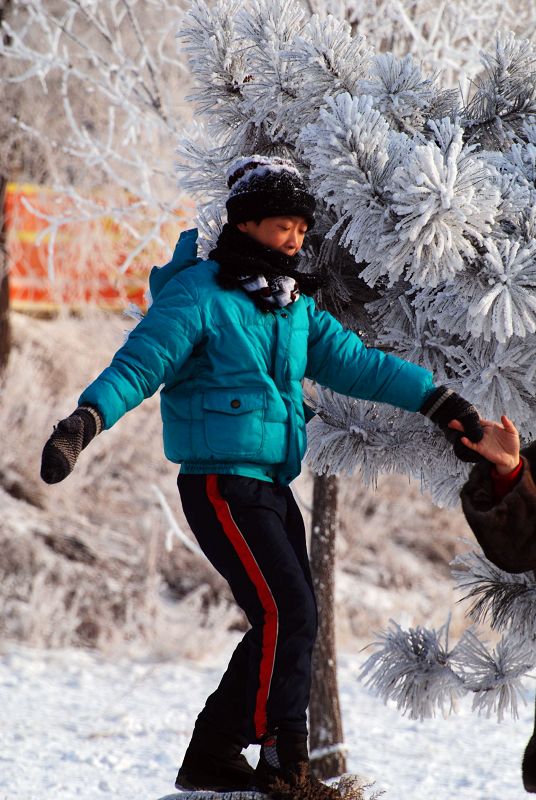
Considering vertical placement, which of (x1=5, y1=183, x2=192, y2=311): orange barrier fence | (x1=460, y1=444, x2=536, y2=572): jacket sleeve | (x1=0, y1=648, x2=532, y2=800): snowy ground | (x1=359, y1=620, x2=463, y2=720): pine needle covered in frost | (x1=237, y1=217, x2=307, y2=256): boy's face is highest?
(x1=5, y1=183, x2=192, y2=311): orange barrier fence

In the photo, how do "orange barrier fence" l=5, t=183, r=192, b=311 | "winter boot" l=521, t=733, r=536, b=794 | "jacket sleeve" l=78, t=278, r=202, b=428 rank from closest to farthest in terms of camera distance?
"winter boot" l=521, t=733, r=536, b=794 < "jacket sleeve" l=78, t=278, r=202, b=428 < "orange barrier fence" l=5, t=183, r=192, b=311

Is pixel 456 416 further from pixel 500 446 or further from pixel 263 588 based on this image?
pixel 263 588

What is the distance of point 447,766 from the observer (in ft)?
15.4

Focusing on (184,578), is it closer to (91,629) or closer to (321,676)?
(91,629)

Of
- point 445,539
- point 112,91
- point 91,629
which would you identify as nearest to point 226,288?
point 112,91

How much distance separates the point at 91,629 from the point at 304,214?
474cm

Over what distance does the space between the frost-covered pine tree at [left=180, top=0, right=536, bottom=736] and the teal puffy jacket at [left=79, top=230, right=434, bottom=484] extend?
0.73 ft

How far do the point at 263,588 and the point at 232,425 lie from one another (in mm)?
411

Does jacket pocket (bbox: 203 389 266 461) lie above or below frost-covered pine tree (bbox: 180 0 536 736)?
below

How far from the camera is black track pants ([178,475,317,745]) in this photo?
2340mm

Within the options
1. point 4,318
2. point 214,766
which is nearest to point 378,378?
point 214,766

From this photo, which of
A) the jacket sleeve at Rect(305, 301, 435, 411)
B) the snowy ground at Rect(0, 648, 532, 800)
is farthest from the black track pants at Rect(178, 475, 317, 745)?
the snowy ground at Rect(0, 648, 532, 800)

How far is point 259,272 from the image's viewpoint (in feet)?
7.96

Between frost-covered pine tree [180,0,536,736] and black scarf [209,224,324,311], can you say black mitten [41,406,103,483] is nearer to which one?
black scarf [209,224,324,311]
